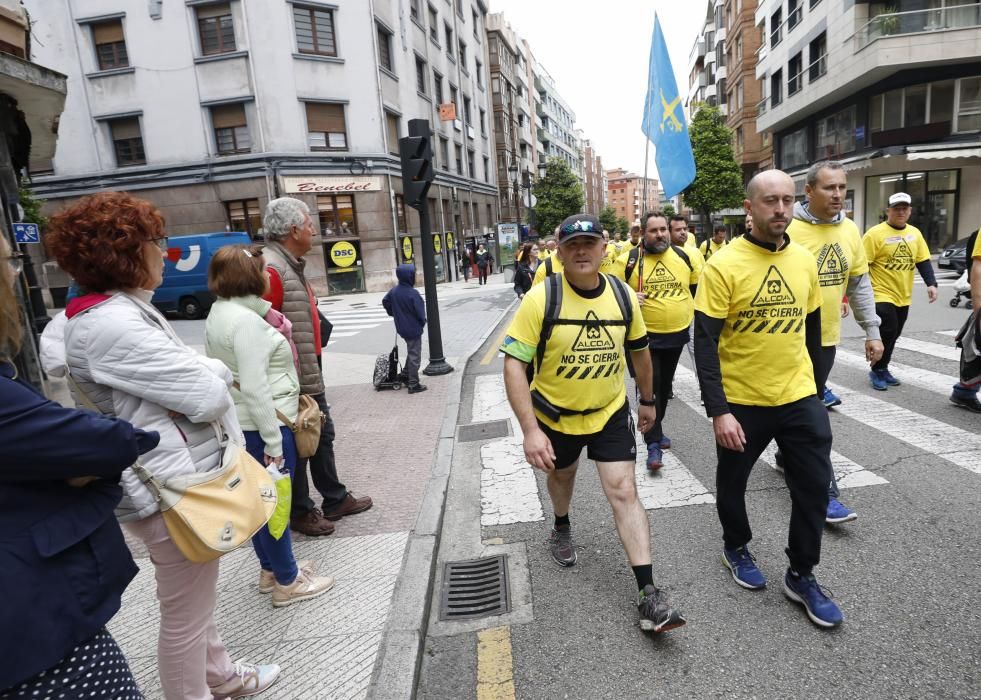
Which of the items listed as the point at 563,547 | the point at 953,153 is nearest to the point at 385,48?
the point at 953,153

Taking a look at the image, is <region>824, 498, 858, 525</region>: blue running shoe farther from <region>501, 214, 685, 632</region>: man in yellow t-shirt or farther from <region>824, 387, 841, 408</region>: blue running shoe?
<region>824, 387, 841, 408</region>: blue running shoe

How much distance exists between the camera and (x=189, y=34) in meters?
23.2

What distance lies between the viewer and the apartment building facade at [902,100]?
22281mm

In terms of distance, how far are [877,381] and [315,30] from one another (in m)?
24.9

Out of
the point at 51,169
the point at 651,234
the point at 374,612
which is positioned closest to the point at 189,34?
the point at 51,169

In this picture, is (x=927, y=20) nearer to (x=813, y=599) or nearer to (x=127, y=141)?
(x=813, y=599)

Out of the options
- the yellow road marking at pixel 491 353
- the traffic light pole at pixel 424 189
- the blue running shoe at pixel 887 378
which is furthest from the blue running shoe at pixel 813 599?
the yellow road marking at pixel 491 353

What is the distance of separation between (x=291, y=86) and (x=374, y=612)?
2473 centimetres

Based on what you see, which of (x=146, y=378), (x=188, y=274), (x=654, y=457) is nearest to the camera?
(x=146, y=378)

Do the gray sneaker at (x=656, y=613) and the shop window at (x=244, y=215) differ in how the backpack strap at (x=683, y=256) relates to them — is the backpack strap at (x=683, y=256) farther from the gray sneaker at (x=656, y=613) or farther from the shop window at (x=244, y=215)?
the shop window at (x=244, y=215)

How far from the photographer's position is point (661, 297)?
5.02 meters

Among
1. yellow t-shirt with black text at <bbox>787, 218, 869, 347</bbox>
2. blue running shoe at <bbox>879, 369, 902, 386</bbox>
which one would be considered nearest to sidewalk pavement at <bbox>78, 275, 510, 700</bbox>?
yellow t-shirt with black text at <bbox>787, 218, 869, 347</bbox>

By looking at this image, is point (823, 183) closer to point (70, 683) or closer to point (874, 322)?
point (874, 322)

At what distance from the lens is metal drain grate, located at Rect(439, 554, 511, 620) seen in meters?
3.15
